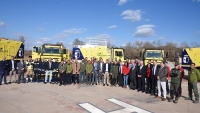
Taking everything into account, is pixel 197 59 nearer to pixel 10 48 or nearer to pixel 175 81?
pixel 175 81

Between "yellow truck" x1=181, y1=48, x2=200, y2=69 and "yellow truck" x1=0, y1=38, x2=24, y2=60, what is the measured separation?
1592cm

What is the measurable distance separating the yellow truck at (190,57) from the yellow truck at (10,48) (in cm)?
1592

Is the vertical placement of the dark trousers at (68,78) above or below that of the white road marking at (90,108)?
above

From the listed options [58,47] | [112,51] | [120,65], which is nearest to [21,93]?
[120,65]

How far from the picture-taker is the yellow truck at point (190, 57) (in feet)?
52.8

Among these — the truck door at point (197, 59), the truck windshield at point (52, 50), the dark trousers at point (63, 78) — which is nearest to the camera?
the dark trousers at point (63, 78)

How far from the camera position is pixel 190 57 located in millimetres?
16328

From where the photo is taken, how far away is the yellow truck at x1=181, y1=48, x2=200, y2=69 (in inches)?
634

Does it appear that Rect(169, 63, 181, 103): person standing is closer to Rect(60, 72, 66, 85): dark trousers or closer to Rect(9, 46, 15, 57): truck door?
Rect(60, 72, 66, 85): dark trousers

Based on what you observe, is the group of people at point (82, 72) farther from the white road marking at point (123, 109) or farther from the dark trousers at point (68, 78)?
the white road marking at point (123, 109)

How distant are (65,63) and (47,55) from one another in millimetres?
3652

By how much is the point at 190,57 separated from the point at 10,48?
16.5 metres

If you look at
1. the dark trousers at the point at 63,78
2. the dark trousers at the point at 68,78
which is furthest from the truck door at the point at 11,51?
the dark trousers at the point at 68,78

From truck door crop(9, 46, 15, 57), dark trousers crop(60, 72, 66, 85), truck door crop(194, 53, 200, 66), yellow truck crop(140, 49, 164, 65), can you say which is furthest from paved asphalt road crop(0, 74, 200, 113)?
truck door crop(9, 46, 15, 57)
